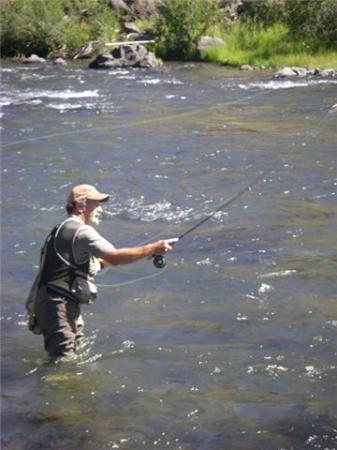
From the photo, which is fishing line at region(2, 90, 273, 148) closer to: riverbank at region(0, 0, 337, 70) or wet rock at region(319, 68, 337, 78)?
wet rock at region(319, 68, 337, 78)

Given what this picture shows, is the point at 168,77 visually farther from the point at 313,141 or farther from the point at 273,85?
the point at 313,141

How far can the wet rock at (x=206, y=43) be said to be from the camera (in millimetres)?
34062

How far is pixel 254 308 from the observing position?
7.71 m

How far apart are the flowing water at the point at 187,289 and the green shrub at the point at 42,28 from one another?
21.0 metres

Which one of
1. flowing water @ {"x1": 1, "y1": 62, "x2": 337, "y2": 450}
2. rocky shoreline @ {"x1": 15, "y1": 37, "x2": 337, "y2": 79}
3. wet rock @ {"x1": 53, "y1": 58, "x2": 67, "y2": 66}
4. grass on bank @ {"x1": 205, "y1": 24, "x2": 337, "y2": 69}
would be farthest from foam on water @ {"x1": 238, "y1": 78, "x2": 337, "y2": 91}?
wet rock @ {"x1": 53, "y1": 58, "x2": 67, "y2": 66}

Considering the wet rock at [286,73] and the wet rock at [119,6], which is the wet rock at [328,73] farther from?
the wet rock at [119,6]

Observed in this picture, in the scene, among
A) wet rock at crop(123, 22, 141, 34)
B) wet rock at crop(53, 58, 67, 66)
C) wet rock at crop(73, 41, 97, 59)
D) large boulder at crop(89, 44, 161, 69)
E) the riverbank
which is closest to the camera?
large boulder at crop(89, 44, 161, 69)

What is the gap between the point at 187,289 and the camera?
8.37m

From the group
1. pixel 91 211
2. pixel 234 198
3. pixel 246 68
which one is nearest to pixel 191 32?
pixel 246 68

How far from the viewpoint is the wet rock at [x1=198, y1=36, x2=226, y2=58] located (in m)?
34.1

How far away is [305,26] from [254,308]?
26969 millimetres

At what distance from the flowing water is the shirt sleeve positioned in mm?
980

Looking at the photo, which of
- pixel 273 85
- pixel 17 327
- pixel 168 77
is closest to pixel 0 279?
pixel 17 327

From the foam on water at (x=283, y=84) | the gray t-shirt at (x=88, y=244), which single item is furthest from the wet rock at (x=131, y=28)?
the gray t-shirt at (x=88, y=244)
